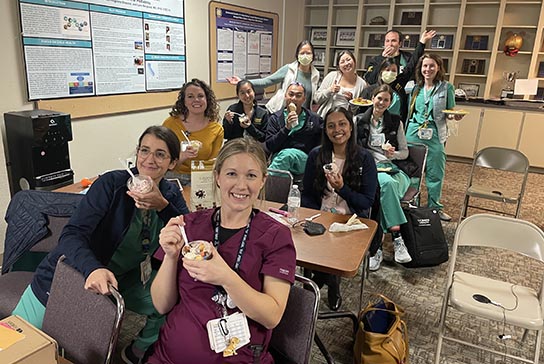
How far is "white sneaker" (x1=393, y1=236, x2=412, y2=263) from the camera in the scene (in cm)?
313

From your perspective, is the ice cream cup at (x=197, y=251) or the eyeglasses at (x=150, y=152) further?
the eyeglasses at (x=150, y=152)

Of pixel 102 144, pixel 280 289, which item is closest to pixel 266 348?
pixel 280 289

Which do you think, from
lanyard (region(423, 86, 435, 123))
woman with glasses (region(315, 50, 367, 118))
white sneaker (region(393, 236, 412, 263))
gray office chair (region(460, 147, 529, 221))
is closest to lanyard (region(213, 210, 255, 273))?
white sneaker (region(393, 236, 412, 263))

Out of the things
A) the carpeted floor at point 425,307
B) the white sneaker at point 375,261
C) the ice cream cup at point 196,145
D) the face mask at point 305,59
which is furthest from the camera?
the face mask at point 305,59

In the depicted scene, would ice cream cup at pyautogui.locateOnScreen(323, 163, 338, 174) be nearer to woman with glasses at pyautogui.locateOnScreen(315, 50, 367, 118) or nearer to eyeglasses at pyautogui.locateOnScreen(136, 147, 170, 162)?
eyeglasses at pyautogui.locateOnScreen(136, 147, 170, 162)

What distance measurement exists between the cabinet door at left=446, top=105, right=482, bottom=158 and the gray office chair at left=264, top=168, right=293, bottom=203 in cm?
487

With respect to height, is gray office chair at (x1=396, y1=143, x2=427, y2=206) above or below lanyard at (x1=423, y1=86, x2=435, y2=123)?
below

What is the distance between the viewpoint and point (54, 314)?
4.33ft

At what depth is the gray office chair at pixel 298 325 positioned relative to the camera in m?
1.29

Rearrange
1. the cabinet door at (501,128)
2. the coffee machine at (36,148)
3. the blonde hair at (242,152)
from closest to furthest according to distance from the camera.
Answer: the blonde hair at (242,152) < the coffee machine at (36,148) < the cabinet door at (501,128)

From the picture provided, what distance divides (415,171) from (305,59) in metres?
1.47

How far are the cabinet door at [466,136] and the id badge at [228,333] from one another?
6.12 m

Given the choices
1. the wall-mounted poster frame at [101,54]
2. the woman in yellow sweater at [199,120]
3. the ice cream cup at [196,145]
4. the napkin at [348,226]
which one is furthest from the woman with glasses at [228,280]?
the wall-mounted poster frame at [101,54]

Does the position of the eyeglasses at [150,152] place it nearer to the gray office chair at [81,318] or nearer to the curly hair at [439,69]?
the gray office chair at [81,318]
